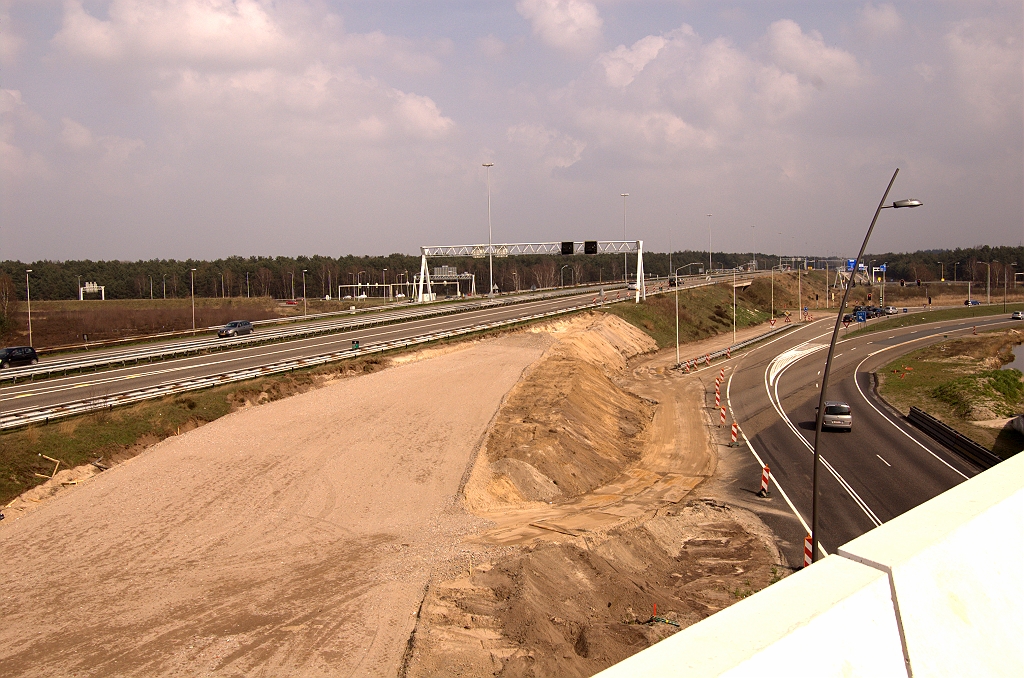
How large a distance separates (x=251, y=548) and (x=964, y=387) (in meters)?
46.6

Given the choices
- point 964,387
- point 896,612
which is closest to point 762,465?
point 964,387

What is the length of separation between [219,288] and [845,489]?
148150 mm

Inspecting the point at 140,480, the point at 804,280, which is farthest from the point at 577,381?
the point at 804,280

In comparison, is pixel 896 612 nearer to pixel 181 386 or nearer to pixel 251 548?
pixel 251 548

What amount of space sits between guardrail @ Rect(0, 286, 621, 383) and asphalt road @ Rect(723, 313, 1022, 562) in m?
30.6

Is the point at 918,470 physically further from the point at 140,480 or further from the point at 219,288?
the point at 219,288

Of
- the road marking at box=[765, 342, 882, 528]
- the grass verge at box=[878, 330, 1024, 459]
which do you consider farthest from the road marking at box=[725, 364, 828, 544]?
the grass verge at box=[878, 330, 1024, 459]

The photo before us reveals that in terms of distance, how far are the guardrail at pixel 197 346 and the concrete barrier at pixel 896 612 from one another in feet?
146

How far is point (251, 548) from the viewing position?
20.9 metres

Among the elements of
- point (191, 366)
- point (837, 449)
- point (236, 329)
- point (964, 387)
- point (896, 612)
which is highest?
point (896, 612)

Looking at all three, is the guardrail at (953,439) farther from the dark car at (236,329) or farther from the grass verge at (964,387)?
the dark car at (236,329)

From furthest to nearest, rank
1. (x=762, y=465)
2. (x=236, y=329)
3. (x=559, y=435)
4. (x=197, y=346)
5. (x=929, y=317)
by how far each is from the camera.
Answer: (x=929, y=317) → (x=236, y=329) → (x=197, y=346) → (x=559, y=435) → (x=762, y=465)

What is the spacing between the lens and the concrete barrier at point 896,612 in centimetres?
391

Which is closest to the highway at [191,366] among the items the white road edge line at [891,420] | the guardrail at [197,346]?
the guardrail at [197,346]
